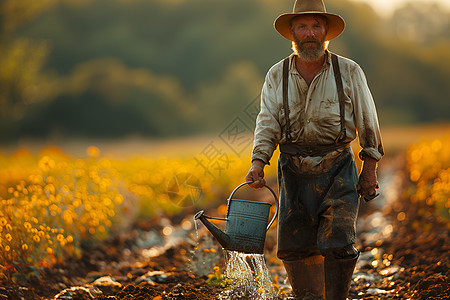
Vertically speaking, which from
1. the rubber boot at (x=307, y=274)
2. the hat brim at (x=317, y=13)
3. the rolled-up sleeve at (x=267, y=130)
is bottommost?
the rubber boot at (x=307, y=274)

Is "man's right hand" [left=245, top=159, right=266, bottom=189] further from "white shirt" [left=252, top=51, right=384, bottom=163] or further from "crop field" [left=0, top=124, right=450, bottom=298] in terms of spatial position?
"crop field" [left=0, top=124, right=450, bottom=298]

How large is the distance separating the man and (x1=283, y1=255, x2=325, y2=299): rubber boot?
1cm

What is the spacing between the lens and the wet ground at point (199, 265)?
4.20m

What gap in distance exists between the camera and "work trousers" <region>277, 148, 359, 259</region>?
368cm

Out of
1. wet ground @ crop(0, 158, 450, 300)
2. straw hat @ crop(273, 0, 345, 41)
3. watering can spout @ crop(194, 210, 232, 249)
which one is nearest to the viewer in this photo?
watering can spout @ crop(194, 210, 232, 249)

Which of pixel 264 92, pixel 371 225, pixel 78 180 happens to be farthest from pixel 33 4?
pixel 264 92

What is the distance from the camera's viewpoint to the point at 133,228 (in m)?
7.68

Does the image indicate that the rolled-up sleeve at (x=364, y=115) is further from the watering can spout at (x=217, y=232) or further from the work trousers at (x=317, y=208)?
the watering can spout at (x=217, y=232)

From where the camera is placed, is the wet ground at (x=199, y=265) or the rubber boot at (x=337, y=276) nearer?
the rubber boot at (x=337, y=276)

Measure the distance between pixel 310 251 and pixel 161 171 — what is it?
6.17 m

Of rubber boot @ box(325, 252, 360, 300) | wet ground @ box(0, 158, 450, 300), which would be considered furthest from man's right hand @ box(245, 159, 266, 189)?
wet ground @ box(0, 158, 450, 300)

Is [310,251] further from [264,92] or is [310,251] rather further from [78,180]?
[78,180]

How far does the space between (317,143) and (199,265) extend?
185cm

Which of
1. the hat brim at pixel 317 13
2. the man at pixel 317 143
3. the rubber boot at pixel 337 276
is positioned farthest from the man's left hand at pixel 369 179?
the hat brim at pixel 317 13
